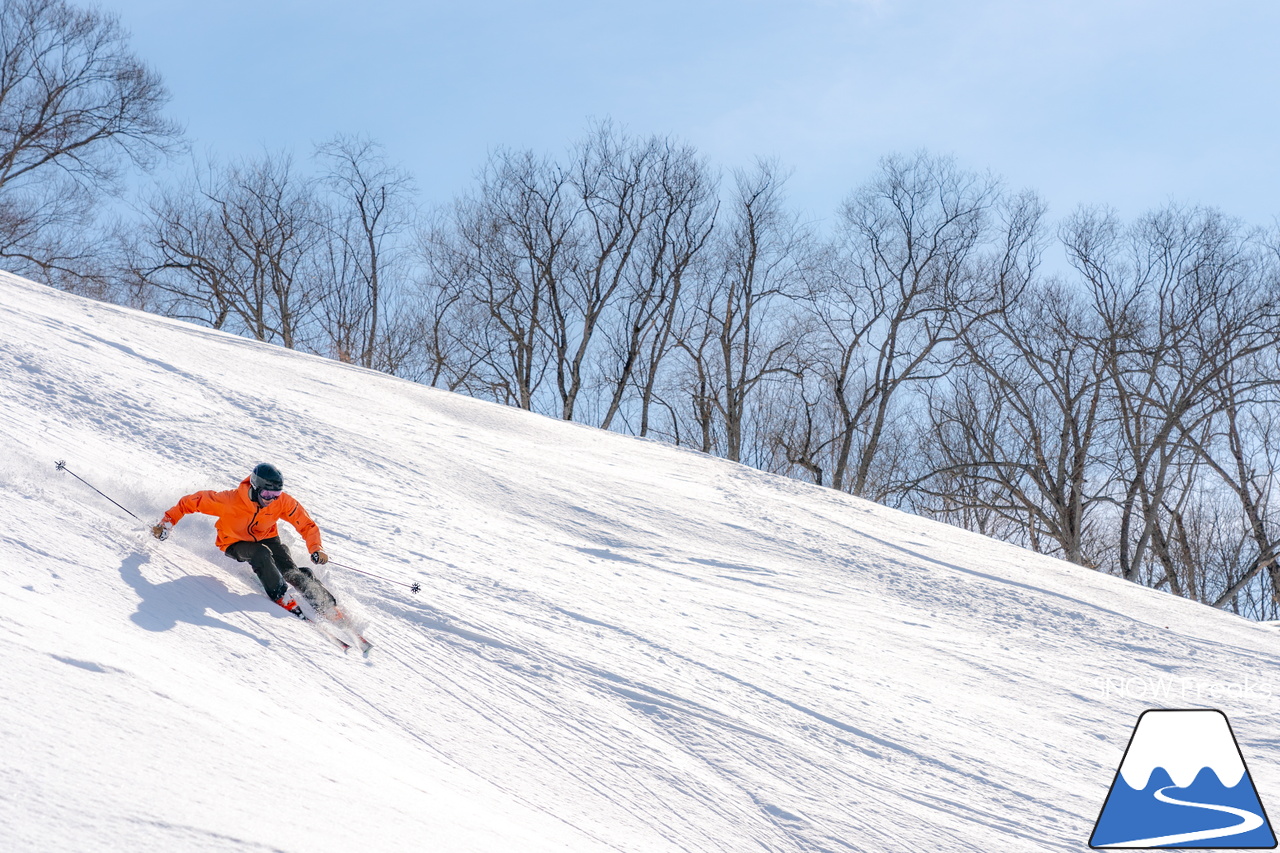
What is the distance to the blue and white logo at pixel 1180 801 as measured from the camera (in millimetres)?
5352

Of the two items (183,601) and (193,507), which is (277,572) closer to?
(183,601)

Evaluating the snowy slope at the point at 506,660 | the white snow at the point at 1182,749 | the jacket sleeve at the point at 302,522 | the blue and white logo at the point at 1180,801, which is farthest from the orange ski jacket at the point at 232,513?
the white snow at the point at 1182,749

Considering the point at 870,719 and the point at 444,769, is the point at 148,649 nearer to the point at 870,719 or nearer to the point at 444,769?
the point at 444,769

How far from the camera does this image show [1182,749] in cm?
690

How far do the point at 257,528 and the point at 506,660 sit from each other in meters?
1.93

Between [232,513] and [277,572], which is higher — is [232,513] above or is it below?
above

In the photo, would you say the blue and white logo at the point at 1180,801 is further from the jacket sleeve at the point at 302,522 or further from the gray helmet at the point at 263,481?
the gray helmet at the point at 263,481

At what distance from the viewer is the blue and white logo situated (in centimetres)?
535

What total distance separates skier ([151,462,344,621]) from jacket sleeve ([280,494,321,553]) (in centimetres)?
9

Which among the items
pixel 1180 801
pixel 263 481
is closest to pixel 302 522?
pixel 263 481

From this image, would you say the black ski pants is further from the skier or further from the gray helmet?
the gray helmet

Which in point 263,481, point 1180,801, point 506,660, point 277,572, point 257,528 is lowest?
point 506,660

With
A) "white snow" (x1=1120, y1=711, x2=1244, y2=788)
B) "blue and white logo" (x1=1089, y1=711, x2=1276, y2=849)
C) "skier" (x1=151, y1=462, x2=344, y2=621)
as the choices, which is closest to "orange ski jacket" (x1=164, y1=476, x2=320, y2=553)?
"skier" (x1=151, y1=462, x2=344, y2=621)

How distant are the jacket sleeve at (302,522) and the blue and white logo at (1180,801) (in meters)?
5.35
